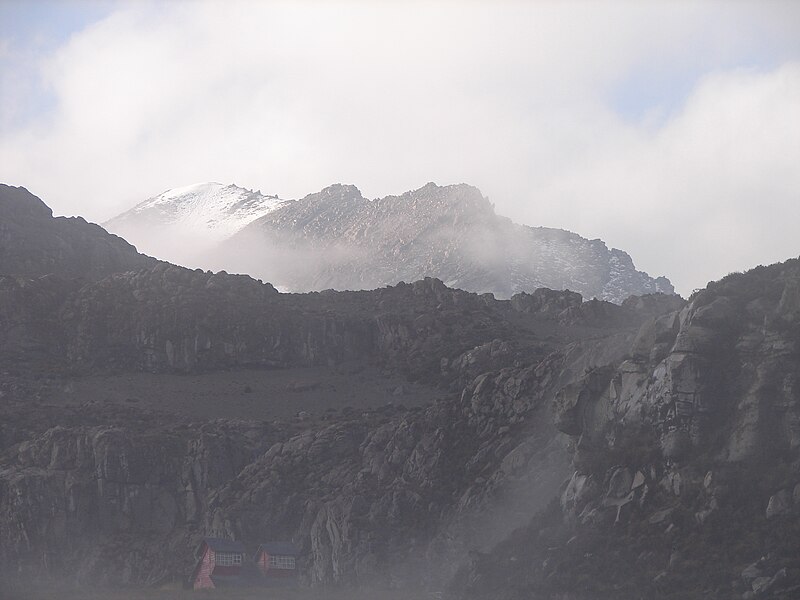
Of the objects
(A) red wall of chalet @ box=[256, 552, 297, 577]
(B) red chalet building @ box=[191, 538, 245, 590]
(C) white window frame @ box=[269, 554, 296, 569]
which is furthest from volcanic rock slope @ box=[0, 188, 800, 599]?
(B) red chalet building @ box=[191, 538, 245, 590]

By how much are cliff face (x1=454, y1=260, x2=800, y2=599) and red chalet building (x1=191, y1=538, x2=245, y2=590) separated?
39054 millimetres

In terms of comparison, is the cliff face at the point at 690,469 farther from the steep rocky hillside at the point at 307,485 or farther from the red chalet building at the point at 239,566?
the red chalet building at the point at 239,566

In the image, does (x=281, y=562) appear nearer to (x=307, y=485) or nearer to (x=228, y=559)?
(x=228, y=559)

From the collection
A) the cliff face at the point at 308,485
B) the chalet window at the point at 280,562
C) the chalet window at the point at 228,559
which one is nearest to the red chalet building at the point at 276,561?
the chalet window at the point at 280,562

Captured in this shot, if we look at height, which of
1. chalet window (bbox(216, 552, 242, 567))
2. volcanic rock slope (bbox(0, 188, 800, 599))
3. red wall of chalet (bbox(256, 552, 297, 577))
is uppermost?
volcanic rock slope (bbox(0, 188, 800, 599))

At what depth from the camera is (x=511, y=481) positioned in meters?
139

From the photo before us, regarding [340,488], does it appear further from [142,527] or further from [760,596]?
[760,596]

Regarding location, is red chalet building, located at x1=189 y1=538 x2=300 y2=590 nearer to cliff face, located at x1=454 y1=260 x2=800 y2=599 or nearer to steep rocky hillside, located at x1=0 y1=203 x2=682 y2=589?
steep rocky hillside, located at x1=0 y1=203 x2=682 y2=589

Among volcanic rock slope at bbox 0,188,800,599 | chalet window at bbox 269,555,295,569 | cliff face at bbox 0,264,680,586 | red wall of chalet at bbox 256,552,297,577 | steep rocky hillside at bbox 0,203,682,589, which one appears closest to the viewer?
volcanic rock slope at bbox 0,188,800,599

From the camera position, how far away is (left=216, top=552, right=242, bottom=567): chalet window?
151 m

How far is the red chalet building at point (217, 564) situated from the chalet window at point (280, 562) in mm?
3196

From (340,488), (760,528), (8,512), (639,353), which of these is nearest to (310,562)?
(340,488)

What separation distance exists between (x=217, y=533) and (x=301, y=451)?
18050mm

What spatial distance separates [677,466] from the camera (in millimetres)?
104438
